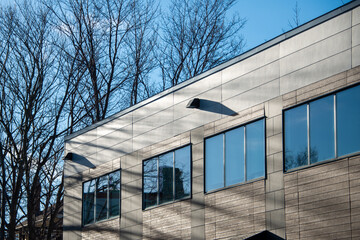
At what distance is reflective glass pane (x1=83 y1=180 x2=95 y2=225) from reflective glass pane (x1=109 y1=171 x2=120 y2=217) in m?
1.64

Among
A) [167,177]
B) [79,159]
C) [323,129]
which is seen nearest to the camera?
[323,129]

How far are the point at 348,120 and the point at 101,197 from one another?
14402mm

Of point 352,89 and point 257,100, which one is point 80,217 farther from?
point 352,89

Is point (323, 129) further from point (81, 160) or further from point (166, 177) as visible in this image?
point (81, 160)

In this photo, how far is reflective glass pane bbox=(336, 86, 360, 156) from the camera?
629 inches

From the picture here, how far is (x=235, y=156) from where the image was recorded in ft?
66.3

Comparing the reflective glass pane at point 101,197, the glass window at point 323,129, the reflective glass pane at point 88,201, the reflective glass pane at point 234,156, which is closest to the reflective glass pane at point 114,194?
the reflective glass pane at point 101,197

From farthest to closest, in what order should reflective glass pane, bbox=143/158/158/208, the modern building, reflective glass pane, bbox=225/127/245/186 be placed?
reflective glass pane, bbox=143/158/158/208, reflective glass pane, bbox=225/127/245/186, the modern building

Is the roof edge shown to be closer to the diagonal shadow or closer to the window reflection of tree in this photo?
the window reflection of tree

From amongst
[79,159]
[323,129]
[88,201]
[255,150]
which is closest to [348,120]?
[323,129]

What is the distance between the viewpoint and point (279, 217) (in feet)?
58.7

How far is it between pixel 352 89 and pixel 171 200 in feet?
30.4

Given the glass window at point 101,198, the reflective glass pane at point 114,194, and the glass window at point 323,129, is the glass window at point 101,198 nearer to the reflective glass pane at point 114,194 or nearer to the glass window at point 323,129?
the reflective glass pane at point 114,194

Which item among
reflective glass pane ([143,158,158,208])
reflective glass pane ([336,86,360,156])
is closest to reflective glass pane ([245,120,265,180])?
reflective glass pane ([336,86,360,156])
